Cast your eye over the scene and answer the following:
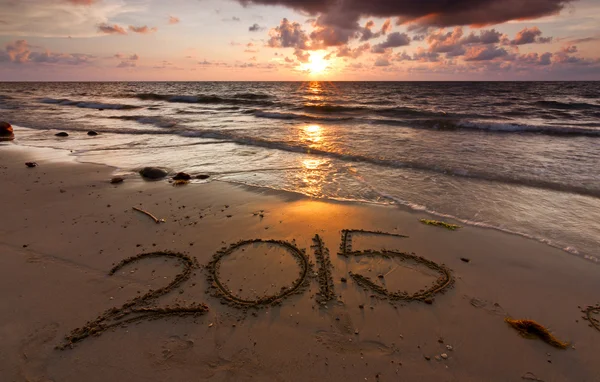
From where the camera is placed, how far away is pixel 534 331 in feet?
11.9

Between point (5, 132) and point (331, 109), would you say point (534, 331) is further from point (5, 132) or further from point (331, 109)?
point (331, 109)

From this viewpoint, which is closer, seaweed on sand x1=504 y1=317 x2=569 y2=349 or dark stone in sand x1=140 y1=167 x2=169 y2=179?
seaweed on sand x1=504 y1=317 x2=569 y2=349

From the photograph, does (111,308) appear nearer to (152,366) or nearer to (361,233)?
(152,366)

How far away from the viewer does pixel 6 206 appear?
6.77 meters

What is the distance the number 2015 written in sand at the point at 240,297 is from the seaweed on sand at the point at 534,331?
2.95ft

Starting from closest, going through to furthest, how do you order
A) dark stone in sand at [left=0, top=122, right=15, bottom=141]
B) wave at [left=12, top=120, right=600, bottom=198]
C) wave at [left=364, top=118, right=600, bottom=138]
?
wave at [left=12, top=120, right=600, bottom=198] < dark stone in sand at [left=0, top=122, right=15, bottom=141] < wave at [left=364, top=118, right=600, bottom=138]

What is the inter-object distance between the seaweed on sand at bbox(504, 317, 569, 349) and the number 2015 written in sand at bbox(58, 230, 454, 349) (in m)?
0.90

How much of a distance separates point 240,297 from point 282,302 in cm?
59

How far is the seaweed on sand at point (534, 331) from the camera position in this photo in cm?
350

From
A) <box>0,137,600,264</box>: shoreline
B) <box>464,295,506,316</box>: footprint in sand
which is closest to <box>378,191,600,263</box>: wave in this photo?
<box>0,137,600,264</box>: shoreline

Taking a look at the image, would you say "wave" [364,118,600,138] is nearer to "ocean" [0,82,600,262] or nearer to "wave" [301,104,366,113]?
"ocean" [0,82,600,262]

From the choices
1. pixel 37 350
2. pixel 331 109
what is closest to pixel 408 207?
pixel 37 350

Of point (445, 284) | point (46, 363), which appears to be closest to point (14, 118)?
point (46, 363)

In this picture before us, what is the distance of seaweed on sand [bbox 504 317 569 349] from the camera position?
3.50m
